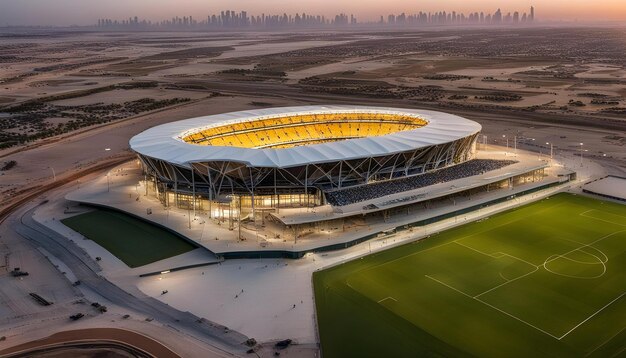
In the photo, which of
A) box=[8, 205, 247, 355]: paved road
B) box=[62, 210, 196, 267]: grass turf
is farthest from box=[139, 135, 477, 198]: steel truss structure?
box=[8, 205, 247, 355]: paved road

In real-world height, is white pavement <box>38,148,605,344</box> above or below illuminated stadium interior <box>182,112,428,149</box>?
below

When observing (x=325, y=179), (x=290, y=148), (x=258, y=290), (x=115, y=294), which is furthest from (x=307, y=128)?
(x=115, y=294)

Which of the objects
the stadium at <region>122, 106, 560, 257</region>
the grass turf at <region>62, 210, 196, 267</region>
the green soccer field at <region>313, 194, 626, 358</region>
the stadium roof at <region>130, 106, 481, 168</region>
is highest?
the stadium roof at <region>130, 106, 481, 168</region>

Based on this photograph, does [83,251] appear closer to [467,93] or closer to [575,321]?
[575,321]

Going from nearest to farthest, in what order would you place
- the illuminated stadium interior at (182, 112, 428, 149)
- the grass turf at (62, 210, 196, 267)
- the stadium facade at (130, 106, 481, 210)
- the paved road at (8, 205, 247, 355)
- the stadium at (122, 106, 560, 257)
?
1. the paved road at (8, 205, 247, 355)
2. the grass turf at (62, 210, 196, 267)
3. the stadium at (122, 106, 560, 257)
4. the stadium facade at (130, 106, 481, 210)
5. the illuminated stadium interior at (182, 112, 428, 149)

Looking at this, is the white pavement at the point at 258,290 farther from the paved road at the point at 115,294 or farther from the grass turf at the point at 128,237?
the grass turf at the point at 128,237

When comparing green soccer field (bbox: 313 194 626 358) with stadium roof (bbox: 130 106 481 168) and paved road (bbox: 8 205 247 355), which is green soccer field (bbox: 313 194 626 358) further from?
stadium roof (bbox: 130 106 481 168)
